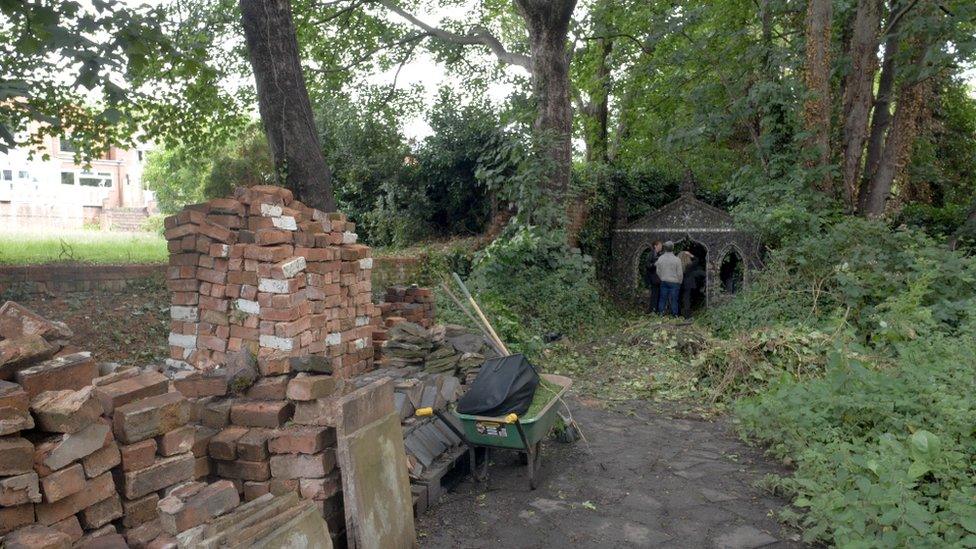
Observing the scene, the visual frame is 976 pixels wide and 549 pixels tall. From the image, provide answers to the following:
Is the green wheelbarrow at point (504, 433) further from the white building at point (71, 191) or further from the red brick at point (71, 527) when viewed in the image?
the white building at point (71, 191)

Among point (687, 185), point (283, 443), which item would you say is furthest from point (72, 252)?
point (687, 185)

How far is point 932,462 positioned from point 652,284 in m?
10.5

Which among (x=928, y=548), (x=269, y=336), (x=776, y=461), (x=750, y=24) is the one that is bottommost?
(x=776, y=461)

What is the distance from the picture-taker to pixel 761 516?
4.62 m

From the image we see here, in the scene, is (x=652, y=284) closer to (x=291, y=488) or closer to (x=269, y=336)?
(x=269, y=336)

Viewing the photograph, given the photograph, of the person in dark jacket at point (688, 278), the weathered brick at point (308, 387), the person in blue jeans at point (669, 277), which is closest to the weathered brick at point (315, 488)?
the weathered brick at point (308, 387)

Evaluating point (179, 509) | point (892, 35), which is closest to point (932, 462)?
point (179, 509)

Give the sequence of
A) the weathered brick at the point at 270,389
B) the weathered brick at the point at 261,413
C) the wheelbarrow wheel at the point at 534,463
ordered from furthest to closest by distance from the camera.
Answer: the wheelbarrow wheel at the point at 534,463
the weathered brick at the point at 270,389
the weathered brick at the point at 261,413

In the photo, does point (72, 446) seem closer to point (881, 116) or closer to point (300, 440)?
point (300, 440)

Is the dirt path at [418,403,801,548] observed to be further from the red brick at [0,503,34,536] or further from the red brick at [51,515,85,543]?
the red brick at [0,503,34,536]

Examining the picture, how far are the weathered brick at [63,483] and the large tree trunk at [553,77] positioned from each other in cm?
1036

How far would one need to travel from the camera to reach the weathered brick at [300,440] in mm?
3629

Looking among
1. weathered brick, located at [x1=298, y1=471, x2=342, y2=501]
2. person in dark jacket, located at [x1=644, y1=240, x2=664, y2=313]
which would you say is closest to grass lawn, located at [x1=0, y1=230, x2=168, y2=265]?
weathered brick, located at [x1=298, y1=471, x2=342, y2=501]

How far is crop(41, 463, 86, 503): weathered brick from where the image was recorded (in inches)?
98.2
